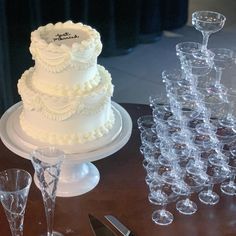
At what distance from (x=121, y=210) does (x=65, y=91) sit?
0.32 m

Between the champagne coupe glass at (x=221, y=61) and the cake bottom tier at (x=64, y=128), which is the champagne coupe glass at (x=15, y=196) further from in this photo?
the champagne coupe glass at (x=221, y=61)

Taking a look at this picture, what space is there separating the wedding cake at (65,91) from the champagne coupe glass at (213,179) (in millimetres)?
288

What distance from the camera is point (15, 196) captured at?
1.10 meters

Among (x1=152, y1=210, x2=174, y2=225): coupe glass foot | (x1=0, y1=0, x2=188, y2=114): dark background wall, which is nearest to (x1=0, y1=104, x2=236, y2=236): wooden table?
(x1=152, y1=210, x2=174, y2=225): coupe glass foot

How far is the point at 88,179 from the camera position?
1.40 meters

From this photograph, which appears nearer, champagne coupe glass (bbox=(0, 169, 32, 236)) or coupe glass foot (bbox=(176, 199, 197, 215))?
champagne coupe glass (bbox=(0, 169, 32, 236))

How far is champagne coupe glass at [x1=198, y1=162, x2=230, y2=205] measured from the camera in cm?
134

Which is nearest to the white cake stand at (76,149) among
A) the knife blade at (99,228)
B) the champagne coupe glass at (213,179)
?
the knife blade at (99,228)

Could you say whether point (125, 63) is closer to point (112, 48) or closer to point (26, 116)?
point (112, 48)

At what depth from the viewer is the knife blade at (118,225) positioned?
48.5 inches

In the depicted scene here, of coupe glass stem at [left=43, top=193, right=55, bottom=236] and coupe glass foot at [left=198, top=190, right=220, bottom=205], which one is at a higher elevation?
coupe glass stem at [left=43, top=193, right=55, bottom=236]

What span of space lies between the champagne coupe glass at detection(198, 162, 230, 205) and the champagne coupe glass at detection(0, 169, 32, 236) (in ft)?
1.49

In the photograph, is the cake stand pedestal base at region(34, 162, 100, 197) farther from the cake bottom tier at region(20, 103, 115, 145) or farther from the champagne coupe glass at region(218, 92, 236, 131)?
the champagne coupe glass at region(218, 92, 236, 131)

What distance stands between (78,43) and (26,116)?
236 mm
